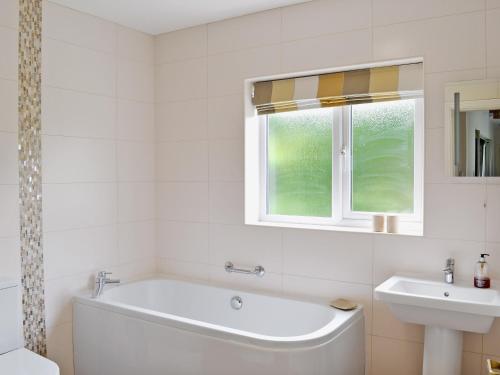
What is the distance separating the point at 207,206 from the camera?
134 inches

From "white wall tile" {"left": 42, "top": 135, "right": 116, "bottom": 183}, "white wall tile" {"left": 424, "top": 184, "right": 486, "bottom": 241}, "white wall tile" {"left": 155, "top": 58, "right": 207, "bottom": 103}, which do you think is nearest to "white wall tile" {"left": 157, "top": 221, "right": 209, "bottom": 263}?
"white wall tile" {"left": 42, "top": 135, "right": 116, "bottom": 183}

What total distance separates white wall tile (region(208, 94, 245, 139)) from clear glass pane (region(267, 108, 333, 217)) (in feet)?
0.85

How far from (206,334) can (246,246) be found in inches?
35.8

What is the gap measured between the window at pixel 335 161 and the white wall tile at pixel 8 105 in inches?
56.9

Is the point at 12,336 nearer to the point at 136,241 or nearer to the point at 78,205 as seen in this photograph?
the point at 78,205

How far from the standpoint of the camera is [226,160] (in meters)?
3.30

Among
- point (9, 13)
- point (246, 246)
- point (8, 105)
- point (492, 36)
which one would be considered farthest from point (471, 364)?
point (9, 13)

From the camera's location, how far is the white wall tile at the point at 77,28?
114 inches

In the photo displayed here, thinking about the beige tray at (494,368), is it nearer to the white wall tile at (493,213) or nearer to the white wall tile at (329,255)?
the white wall tile at (493,213)

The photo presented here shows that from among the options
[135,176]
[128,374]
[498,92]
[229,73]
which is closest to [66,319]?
[128,374]

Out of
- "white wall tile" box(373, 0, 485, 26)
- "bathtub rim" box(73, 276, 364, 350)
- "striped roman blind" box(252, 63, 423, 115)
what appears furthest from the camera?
"striped roman blind" box(252, 63, 423, 115)

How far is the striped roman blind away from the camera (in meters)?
2.71

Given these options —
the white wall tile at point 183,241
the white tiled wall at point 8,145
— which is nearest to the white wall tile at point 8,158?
the white tiled wall at point 8,145

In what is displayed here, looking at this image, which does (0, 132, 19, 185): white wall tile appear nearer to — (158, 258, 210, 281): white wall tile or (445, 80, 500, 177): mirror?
(158, 258, 210, 281): white wall tile
